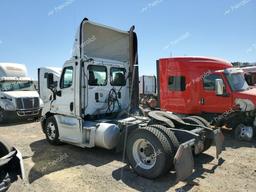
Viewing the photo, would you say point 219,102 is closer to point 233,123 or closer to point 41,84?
point 233,123

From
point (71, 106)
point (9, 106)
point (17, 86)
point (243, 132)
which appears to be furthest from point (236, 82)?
point (17, 86)

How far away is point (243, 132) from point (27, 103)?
1049 cm

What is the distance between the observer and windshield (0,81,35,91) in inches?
537

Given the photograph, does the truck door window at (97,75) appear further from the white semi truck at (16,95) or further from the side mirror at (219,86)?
the white semi truck at (16,95)

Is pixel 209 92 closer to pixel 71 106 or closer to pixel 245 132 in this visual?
pixel 245 132

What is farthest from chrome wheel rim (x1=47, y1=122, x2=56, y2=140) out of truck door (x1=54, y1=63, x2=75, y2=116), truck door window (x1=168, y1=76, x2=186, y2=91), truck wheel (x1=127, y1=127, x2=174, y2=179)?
truck door window (x1=168, y1=76, x2=186, y2=91)

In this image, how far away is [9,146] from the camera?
4059mm

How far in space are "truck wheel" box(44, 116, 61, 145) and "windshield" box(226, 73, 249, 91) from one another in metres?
6.18

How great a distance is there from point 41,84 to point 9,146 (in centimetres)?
595

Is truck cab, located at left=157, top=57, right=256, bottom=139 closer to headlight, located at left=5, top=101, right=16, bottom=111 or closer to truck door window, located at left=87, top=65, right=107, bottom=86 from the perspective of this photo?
truck door window, located at left=87, top=65, right=107, bottom=86

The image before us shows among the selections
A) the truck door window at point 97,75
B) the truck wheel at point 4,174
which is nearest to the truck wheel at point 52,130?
the truck door window at point 97,75

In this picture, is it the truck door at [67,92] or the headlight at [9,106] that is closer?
the truck door at [67,92]

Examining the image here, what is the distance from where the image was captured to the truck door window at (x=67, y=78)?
24.5 ft

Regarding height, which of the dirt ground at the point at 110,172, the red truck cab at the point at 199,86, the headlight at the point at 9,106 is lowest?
the dirt ground at the point at 110,172
